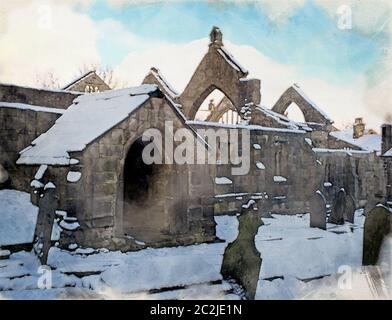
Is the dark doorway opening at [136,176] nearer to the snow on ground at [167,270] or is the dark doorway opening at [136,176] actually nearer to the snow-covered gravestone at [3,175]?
the snow on ground at [167,270]

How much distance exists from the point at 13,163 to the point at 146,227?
2.76 meters

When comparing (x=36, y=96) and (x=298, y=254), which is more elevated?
(x=36, y=96)

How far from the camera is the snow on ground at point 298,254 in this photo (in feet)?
19.1

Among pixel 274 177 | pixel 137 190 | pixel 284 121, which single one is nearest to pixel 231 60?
pixel 284 121

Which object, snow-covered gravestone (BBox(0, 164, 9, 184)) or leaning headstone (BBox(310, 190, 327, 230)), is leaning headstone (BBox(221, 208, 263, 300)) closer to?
leaning headstone (BBox(310, 190, 327, 230))

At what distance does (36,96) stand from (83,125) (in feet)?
8.98

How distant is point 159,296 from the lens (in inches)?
205

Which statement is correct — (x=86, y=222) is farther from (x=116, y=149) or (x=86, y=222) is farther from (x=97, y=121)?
(x=97, y=121)

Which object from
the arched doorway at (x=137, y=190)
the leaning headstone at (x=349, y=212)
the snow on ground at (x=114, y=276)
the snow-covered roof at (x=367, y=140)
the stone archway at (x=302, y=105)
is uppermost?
the stone archway at (x=302, y=105)

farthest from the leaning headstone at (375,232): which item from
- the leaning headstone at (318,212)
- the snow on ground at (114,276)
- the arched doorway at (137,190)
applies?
the arched doorway at (137,190)

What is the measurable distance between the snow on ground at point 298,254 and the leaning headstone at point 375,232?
17 cm

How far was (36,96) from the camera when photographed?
30.2 ft

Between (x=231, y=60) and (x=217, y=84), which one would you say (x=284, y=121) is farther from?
(x=217, y=84)

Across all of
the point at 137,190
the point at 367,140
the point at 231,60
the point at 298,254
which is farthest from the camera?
the point at 367,140
